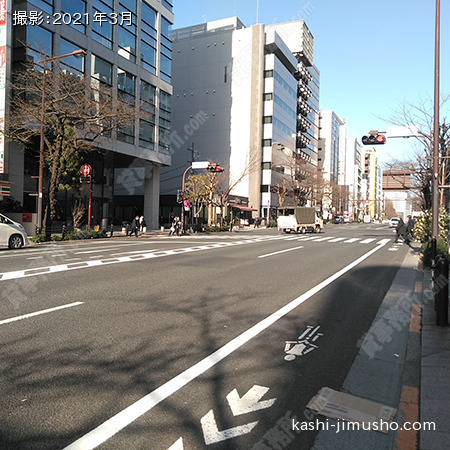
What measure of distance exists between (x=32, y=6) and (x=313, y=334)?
2870 centimetres

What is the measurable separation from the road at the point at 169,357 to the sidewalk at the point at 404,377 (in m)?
0.22

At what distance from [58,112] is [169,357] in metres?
20.9

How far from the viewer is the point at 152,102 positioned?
37.9 meters

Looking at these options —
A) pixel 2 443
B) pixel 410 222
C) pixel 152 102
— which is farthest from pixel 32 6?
pixel 2 443

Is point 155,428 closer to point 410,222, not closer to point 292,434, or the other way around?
point 292,434

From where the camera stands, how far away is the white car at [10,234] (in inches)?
637

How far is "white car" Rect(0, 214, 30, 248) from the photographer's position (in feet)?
53.1

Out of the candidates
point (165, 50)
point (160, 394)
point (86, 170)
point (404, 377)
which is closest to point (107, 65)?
point (165, 50)

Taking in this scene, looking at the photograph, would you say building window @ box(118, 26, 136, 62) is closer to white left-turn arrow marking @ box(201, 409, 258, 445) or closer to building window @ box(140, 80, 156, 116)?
building window @ box(140, 80, 156, 116)

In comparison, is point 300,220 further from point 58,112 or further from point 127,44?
point 58,112

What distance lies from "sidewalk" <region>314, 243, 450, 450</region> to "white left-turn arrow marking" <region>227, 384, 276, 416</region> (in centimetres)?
58

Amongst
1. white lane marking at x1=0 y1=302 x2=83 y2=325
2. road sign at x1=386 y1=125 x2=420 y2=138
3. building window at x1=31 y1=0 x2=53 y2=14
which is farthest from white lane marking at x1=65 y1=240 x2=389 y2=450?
building window at x1=31 y1=0 x2=53 y2=14

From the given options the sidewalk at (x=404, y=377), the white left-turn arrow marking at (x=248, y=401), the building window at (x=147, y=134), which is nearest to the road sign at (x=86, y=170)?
the building window at (x=147, y=134)

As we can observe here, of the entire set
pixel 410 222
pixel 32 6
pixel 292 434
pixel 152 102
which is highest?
pixel 32 6
